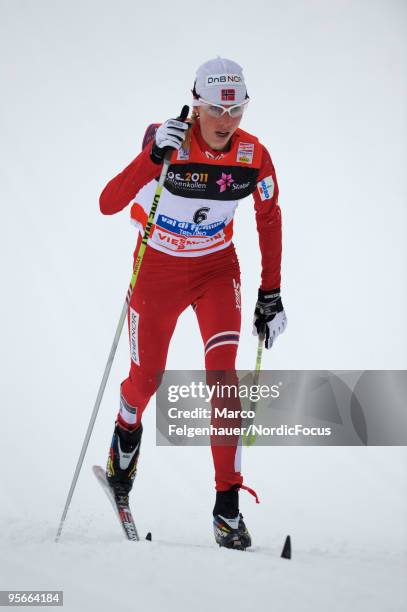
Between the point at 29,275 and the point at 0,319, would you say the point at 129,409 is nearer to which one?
the point at 0,319

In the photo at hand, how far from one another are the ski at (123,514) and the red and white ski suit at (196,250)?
373mm

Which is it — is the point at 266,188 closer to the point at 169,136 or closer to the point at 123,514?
the point at 169,136

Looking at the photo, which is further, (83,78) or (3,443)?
(83,78)

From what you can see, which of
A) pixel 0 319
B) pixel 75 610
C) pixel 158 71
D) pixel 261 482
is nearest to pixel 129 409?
pixel 75 610

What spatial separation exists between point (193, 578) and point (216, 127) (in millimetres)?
2008

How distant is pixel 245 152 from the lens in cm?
377

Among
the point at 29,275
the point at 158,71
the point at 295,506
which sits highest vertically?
the point at 158,71

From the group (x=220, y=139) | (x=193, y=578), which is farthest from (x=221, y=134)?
(x=193, y=578)

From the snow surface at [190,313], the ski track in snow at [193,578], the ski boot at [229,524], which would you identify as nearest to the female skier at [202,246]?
the ski boot at [229,524]

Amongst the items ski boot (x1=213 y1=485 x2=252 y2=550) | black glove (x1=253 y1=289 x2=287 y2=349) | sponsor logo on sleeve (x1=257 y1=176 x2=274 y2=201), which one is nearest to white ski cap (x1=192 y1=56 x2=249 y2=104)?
sponsor logo on sleeve (x1=257 y1=176 x2=274 y2=201)

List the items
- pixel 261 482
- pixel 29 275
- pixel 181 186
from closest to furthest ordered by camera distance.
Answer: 1. pixel 181 186
2. pixel 261 482
3. pixel 29 275

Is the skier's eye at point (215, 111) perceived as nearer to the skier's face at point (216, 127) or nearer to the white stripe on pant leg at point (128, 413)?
the skier's face at point (216, 127)

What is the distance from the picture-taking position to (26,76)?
12773 mm

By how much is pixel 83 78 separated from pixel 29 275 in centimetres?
455
